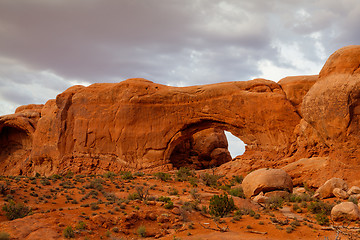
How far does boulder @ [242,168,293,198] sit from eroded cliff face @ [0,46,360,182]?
3.38 m

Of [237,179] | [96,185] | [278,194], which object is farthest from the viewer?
[237,179]

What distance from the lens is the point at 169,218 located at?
432 inches

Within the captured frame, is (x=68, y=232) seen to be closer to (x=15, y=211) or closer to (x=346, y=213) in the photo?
(x=15, y=211)

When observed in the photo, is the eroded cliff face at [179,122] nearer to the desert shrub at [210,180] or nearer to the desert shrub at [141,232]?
the desert shrub at [210,180]

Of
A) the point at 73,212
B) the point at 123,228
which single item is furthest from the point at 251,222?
the point at 73,212

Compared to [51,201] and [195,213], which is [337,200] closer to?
[195,213]

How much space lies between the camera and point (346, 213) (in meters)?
11.1

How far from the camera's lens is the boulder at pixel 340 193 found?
14.0 meters

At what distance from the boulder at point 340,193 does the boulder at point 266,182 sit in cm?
215

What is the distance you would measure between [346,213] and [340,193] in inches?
128

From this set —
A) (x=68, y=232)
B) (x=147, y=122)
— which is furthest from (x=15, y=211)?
(x=147, y=122)

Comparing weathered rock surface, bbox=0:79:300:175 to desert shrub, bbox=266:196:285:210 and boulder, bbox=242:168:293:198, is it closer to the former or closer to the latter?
boulder, bbox=242:168:293:198

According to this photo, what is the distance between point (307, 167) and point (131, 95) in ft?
48.7

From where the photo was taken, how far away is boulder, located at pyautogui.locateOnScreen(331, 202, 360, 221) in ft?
35.9
